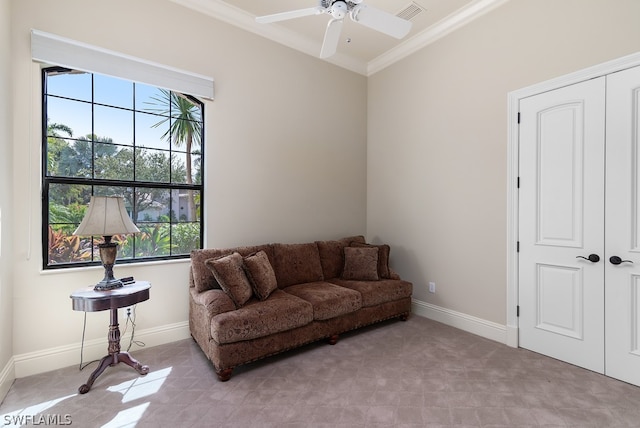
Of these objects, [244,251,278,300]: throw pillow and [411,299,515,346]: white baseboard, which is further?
[411,299,515,346]: white baseboard

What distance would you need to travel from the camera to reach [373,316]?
3.28 metres

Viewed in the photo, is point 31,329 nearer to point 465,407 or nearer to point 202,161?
point 202,161

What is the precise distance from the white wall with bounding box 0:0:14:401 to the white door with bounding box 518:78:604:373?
4.17m

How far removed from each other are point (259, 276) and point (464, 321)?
2269 millimetres

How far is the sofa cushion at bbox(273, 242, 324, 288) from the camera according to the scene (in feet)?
11.1

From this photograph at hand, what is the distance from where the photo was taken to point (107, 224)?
2.27 m

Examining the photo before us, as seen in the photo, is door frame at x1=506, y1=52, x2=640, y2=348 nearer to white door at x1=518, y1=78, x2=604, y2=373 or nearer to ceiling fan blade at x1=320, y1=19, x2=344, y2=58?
white door at x1=518, y1=78, x2=604, y2=373

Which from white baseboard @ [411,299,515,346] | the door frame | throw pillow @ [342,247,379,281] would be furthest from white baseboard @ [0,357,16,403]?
the door frame

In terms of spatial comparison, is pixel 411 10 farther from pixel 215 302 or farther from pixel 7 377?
pixel 7 377

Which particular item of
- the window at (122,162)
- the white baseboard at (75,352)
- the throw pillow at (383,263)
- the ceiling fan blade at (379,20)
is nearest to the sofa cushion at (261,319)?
Result: the white baseboard at (75,352)

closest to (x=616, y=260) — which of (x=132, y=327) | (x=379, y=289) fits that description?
(x=379, y=289)

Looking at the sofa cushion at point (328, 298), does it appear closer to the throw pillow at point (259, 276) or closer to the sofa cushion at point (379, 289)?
the sofa cushion at point (379, 289)

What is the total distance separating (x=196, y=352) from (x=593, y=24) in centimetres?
432

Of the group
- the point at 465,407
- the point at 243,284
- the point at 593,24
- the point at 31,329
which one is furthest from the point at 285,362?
the point at 593,24
